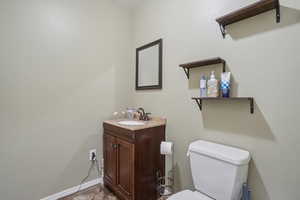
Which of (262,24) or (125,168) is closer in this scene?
(262,24)

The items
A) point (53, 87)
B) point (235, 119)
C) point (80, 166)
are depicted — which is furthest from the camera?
point (80, 166)

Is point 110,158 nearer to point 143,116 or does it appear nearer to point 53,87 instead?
point 143,116

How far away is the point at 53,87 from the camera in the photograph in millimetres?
1659

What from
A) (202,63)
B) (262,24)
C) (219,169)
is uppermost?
(262,24)

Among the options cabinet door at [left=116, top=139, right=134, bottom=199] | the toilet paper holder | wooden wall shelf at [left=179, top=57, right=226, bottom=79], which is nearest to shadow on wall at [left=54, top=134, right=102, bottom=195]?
cabinet door at [left=116, top=139, right=134, bottom=199]

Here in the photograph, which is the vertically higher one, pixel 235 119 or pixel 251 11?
pixel 251 11

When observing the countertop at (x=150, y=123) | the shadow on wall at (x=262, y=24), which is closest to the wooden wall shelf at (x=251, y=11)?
the shadow on wall at (x=262, y=24)

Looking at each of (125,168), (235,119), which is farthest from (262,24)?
(125,168)

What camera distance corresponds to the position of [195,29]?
150 centimetres

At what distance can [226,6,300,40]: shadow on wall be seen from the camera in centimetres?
98

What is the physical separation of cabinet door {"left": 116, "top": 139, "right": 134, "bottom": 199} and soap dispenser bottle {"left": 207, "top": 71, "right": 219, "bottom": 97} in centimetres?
86

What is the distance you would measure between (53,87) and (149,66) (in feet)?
3.80

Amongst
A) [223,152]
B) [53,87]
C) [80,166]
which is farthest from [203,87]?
[80,166]

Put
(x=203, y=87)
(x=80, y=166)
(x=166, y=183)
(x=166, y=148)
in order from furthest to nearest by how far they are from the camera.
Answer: (x=80, y=166) < (x=166, y=183) < (x=166, y=148) < (x=203, y=87)
